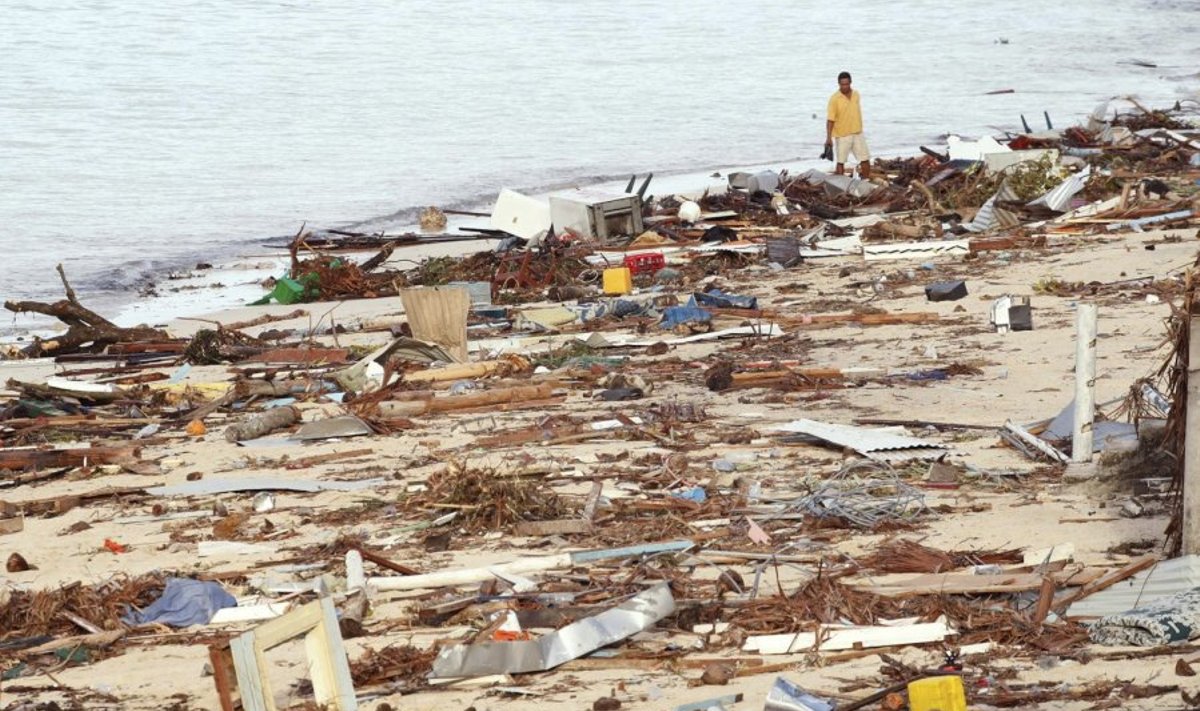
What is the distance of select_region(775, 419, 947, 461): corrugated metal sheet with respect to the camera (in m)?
8.38

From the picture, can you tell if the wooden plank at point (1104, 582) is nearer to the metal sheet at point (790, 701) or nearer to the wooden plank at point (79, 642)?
the metal sheet at point (790, 701)

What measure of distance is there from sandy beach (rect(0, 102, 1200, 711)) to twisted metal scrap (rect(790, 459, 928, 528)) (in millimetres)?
70

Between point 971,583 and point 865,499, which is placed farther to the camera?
point 865,499

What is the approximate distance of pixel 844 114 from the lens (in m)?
22.8

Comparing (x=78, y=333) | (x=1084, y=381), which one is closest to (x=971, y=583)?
(x=1084, y=381)

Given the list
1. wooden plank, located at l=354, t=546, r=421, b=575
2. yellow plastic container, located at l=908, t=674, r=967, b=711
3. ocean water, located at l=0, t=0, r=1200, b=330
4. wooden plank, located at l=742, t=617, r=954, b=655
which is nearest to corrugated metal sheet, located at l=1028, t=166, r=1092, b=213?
ocean water, located at l=0, t=0, r=1200, b=330

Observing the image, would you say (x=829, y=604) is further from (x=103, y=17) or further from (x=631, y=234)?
(x=103, y=17)

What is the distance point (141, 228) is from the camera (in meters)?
25.0

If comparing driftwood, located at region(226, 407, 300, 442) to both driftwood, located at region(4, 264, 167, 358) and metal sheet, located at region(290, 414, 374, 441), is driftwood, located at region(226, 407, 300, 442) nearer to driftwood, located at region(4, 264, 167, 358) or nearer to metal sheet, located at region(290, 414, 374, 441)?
metal sheet, located at region(290, 414, 374, 441)

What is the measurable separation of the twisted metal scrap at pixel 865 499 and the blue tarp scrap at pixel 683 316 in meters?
5.40

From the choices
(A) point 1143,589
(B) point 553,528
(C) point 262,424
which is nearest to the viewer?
(A) point 1143,589

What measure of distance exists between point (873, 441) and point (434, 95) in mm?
36023

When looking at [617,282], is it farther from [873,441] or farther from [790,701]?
[790,701]

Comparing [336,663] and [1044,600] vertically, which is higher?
[336,663]
